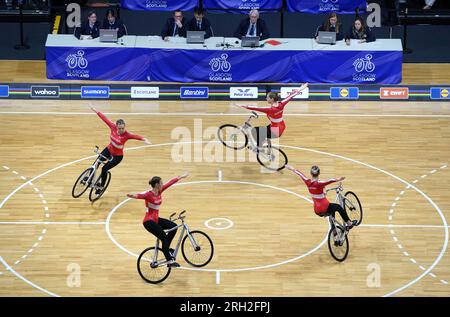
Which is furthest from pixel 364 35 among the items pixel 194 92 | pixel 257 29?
pixel 194 92

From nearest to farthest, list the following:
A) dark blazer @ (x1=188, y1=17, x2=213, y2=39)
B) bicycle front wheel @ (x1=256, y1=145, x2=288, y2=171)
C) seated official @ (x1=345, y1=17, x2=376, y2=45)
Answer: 1. bicycle front wheel @ (x1=256, y1=145, x2=288, y2=171)
2. seated official @ (x1=345, y1=17, x2=376, y2=45)
3. dark blazer @ (x1=188, y1=17, x2=213, y2=39)

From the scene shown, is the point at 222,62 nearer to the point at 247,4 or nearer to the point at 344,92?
the point at 247,4

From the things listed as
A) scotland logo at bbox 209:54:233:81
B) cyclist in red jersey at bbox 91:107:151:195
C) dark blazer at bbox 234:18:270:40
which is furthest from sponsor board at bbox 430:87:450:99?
cyclist in red jersey at bbox 91:107:151:195

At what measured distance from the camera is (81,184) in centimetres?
2528

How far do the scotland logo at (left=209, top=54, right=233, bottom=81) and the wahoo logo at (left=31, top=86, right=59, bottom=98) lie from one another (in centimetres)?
525

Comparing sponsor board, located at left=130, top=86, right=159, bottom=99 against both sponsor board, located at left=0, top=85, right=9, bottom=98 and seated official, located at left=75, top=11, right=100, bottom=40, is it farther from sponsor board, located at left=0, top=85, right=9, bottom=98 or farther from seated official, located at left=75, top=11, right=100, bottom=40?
sponsor board, located at left=0, top=85, right=9, bottom=98

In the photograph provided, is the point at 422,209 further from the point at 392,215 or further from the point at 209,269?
the point at 209,269

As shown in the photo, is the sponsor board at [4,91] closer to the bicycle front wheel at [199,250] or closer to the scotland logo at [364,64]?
the bicycle front wheel at [199,250]

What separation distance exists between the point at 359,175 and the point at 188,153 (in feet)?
16.9

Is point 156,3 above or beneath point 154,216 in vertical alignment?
above

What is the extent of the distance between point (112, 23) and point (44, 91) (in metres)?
3.30

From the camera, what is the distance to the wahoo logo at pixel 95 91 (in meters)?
31.2

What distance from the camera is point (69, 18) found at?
33.5 metres

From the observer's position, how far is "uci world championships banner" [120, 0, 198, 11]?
111 feet
